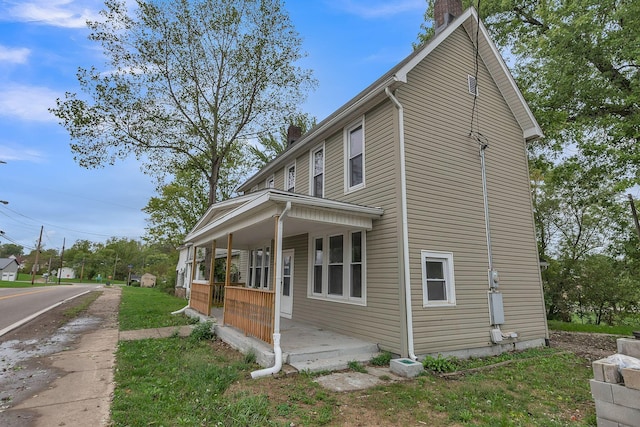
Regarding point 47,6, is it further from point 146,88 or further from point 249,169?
point 249,169

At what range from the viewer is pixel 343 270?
25.6ft

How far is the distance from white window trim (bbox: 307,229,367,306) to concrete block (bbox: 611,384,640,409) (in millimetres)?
4166

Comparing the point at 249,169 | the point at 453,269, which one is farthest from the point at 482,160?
the point at 249,169

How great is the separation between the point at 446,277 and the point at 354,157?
139 inches

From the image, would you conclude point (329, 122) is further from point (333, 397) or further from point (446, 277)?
point (333, 397)

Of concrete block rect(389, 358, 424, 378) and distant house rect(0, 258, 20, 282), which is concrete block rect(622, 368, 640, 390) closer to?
concrete block rect(389, 358, 424, 378)

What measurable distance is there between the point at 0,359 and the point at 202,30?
13968 mm

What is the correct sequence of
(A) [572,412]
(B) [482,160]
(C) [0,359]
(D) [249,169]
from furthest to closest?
(D) [249,169], (B) [482,160], (C) [0,359], (A) [572,412]

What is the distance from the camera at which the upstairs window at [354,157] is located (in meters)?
7.85

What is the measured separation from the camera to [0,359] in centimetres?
625

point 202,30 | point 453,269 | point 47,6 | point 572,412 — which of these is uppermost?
point 202,30

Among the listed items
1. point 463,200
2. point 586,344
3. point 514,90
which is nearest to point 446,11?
point 514,90

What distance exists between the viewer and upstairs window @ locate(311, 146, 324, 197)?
9.41 metres

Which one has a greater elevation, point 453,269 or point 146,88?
point 146,88
